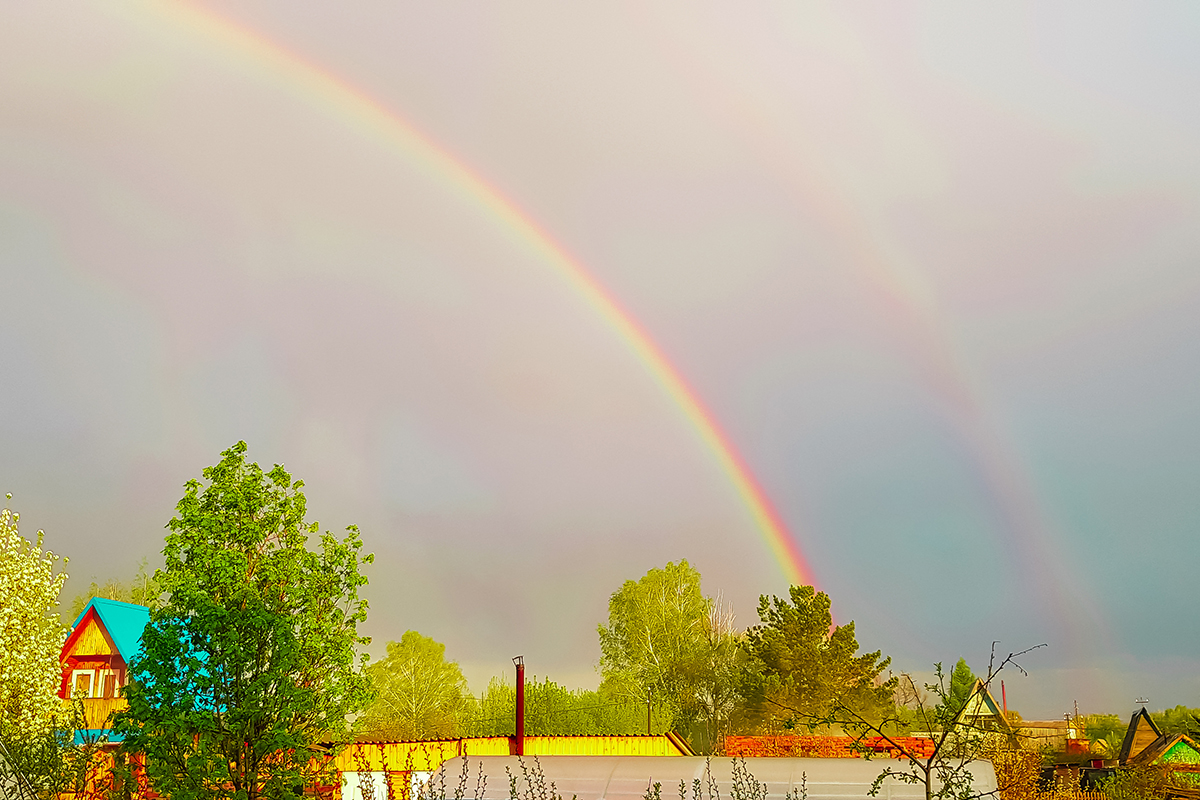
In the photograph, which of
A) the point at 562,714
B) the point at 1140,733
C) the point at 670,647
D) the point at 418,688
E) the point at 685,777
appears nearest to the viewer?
the point at 685,777

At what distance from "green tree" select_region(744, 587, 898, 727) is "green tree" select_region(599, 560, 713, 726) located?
15304 mm

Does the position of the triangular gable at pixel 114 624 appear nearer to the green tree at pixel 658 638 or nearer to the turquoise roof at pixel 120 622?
the turquoise roof at pixel 120 622

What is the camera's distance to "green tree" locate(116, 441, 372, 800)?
14484 mm

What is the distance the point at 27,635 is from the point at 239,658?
1758cm

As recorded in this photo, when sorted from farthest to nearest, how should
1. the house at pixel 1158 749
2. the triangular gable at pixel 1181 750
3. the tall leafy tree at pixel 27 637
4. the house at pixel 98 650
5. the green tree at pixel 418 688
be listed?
the green tree at pixel 418 688
the triangular gable at pixel 1181 750
the house at pixel 98 650
the house at pixel 1158 749
the tall leafy tree at pixel 27 637

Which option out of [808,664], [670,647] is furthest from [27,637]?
[670,647]

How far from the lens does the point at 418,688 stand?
96000 mm

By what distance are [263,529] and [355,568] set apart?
157 cm

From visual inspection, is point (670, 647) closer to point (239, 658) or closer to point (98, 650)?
point (98, 650)

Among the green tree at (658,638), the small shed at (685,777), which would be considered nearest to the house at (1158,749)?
the small shed at (685,777)

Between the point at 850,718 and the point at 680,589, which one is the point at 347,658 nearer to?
the point at 850,718

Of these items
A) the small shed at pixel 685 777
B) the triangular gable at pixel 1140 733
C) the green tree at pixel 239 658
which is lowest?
the triangular gable at pixel 1140 733

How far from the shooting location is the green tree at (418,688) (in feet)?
298

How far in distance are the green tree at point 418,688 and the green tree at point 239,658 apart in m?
74.8
